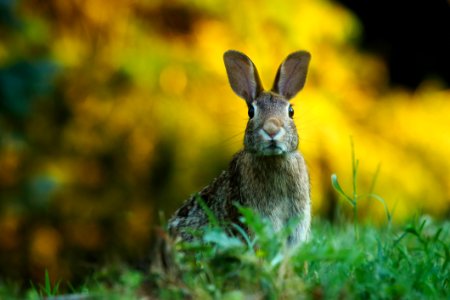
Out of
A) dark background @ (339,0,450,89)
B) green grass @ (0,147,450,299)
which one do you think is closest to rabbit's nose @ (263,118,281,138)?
green grass @ (0,147,450,299)

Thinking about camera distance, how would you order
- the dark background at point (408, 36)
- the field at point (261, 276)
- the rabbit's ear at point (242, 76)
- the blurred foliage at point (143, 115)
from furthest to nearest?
the dark background at point (408, 36)
the blurred foliage at point (143, 115)
the rabbit's ear at point (242, 76)
the field at point (261, 276)

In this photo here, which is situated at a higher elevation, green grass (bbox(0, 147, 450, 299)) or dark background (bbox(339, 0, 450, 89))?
dark background (bbox(339, 0, 450, 89))

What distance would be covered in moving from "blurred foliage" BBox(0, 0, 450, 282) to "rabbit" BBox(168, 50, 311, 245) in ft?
12.9

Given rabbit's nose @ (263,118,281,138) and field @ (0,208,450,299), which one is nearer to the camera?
field @ (0,208,450,299)

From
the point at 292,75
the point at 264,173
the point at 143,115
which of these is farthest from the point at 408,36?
the point at 264,173

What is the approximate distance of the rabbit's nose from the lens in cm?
370

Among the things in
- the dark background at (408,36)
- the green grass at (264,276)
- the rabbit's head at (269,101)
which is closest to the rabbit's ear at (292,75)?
the rabbit's head at (269,101)

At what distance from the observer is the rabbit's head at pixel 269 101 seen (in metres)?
3.73

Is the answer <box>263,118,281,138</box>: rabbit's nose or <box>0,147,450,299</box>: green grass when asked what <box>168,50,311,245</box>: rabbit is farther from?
<box>0,147,450,299</box>: green grass

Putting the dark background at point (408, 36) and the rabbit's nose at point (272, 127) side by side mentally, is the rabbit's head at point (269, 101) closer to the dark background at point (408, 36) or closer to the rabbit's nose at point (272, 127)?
the rabbit's nose at point (272, 127)

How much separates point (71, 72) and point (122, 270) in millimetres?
7007

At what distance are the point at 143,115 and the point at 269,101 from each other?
480cm

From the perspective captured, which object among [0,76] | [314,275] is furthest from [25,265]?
[314,275]

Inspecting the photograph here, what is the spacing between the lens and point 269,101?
4000 mm
